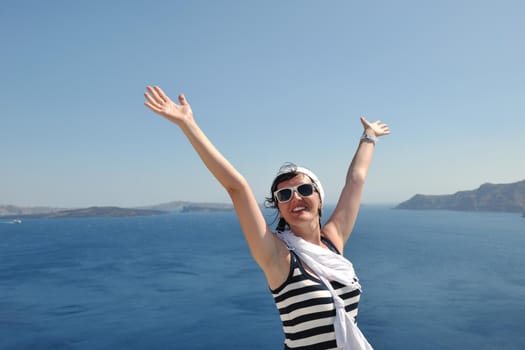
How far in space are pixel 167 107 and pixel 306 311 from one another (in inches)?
45.5

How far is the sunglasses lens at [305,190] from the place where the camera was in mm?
1994

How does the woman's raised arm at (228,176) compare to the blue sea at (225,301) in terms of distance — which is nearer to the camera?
the woman's raised arm at (228,176)

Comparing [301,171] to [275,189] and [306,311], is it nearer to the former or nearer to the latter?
A: [275,189]

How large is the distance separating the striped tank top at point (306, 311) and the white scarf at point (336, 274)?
1.3 inches

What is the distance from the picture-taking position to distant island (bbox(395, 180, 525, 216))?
130375 mm

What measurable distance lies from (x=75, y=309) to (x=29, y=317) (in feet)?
8.67

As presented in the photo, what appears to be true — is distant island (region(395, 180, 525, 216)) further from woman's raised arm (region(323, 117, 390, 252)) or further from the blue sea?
woman's raised arm (region(323, 117, 390, 252))

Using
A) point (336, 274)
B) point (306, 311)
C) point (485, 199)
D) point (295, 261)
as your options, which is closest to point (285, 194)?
point (295, 261)

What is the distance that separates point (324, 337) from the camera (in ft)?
5.65

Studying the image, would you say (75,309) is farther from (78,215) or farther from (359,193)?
(78,215)

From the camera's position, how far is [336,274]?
1.84 metres

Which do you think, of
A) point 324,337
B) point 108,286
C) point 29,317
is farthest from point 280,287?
point 108,286

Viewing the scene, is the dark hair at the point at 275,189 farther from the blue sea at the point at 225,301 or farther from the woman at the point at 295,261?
the blue sea at the point at 225,301

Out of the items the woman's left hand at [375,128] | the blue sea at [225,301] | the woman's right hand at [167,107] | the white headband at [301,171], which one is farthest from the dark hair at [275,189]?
the blue sea at [225,301]
